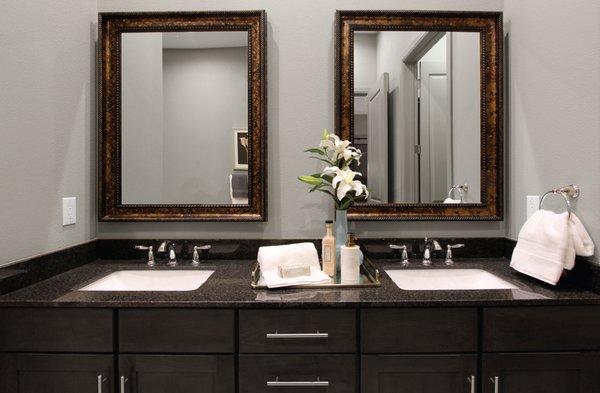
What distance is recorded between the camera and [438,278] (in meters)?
1.73

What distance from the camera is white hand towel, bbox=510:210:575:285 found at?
1.38 m

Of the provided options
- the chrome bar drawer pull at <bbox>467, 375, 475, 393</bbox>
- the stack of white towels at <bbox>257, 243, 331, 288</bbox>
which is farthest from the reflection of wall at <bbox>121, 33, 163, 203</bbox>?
the chrome bar drawer pull at <bbox>467, 375, 475, 393</bbox>

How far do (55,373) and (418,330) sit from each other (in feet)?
3.47

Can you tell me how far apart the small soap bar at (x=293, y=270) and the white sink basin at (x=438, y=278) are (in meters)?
0.38

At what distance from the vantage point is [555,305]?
1.31m

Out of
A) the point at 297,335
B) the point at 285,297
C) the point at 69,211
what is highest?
the point at 69,211

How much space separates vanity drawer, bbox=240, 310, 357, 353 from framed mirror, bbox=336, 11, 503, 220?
2.03 ft

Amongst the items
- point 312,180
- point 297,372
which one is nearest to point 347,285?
point 297,372

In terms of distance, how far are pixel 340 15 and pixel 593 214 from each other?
116cm

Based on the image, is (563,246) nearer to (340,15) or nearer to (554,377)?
(554,377)

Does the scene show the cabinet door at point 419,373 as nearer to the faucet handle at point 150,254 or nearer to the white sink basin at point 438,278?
the white sink basin at point 438,278

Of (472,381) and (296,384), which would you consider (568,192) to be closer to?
(472,381)

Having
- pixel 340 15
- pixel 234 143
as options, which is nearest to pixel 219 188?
pixel 234 143

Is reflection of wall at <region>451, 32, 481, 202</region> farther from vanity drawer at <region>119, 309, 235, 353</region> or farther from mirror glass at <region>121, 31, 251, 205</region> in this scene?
vanity drawer at <region>119, 309, 235, 353</region>
